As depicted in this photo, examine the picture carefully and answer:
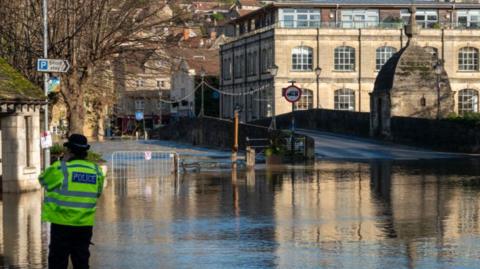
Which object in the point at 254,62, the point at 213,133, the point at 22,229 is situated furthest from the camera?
the point at 254,62

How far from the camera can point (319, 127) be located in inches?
2467

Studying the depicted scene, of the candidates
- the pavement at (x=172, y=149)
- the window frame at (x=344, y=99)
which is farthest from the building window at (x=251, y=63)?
the pavement at (x=172, y=149)

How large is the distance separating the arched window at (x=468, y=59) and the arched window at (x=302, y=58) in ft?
42.2

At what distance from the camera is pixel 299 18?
9262 cm

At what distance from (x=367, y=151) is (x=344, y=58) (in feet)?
143

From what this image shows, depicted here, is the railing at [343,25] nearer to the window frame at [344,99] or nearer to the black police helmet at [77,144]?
the window frame at [344,99]

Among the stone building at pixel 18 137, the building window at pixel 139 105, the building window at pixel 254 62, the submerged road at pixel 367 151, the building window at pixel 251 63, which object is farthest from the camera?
the building window at pixel 139 105

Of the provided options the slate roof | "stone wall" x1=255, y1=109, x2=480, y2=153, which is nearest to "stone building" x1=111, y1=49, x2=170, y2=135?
"stone wall" x1=255, y1=109, x2=480, y2=153

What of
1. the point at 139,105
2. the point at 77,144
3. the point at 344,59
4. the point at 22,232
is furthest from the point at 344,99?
the point at 77,144

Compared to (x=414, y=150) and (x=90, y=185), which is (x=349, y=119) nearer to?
(x=414, y=150)

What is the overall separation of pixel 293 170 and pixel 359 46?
5499 centimetres

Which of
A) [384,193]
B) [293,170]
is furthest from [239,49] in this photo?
[384,193]

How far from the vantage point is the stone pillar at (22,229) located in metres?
14.9

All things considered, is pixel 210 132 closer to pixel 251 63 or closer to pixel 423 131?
pixel 423 131
